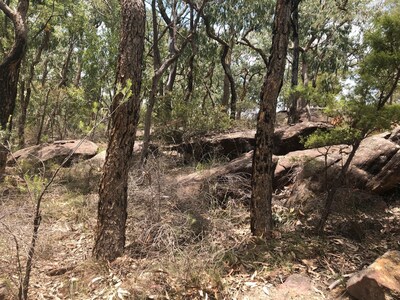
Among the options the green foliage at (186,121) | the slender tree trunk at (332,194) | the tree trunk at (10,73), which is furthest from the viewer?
the green foliage at (186,121)

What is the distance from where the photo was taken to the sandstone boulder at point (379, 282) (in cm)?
349

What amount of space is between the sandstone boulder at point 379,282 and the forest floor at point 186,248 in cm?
37

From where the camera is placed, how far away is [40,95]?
16.3 metres

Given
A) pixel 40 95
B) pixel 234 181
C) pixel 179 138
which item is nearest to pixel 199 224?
pixel 234 181

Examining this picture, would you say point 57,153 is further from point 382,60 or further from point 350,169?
point 382,60

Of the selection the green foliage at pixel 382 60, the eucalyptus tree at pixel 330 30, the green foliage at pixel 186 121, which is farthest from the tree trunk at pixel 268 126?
the eucalyptus tree at pixel 330 30

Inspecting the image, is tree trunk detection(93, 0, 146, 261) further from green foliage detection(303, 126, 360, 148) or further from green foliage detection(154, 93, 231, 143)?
green foliage detection(154, 93, 231, 143)

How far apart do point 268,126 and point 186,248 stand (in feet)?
7.03

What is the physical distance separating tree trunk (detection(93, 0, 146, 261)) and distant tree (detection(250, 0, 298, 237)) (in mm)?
1891

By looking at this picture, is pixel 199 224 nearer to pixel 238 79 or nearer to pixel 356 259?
pixel 356 259

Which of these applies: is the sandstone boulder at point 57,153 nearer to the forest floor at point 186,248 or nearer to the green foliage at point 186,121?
the green foliage at point 186,121

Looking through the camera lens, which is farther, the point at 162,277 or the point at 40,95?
the point at 40,95

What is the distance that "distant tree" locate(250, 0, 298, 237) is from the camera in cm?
518

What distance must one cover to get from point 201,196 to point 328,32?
1456 centimetres
